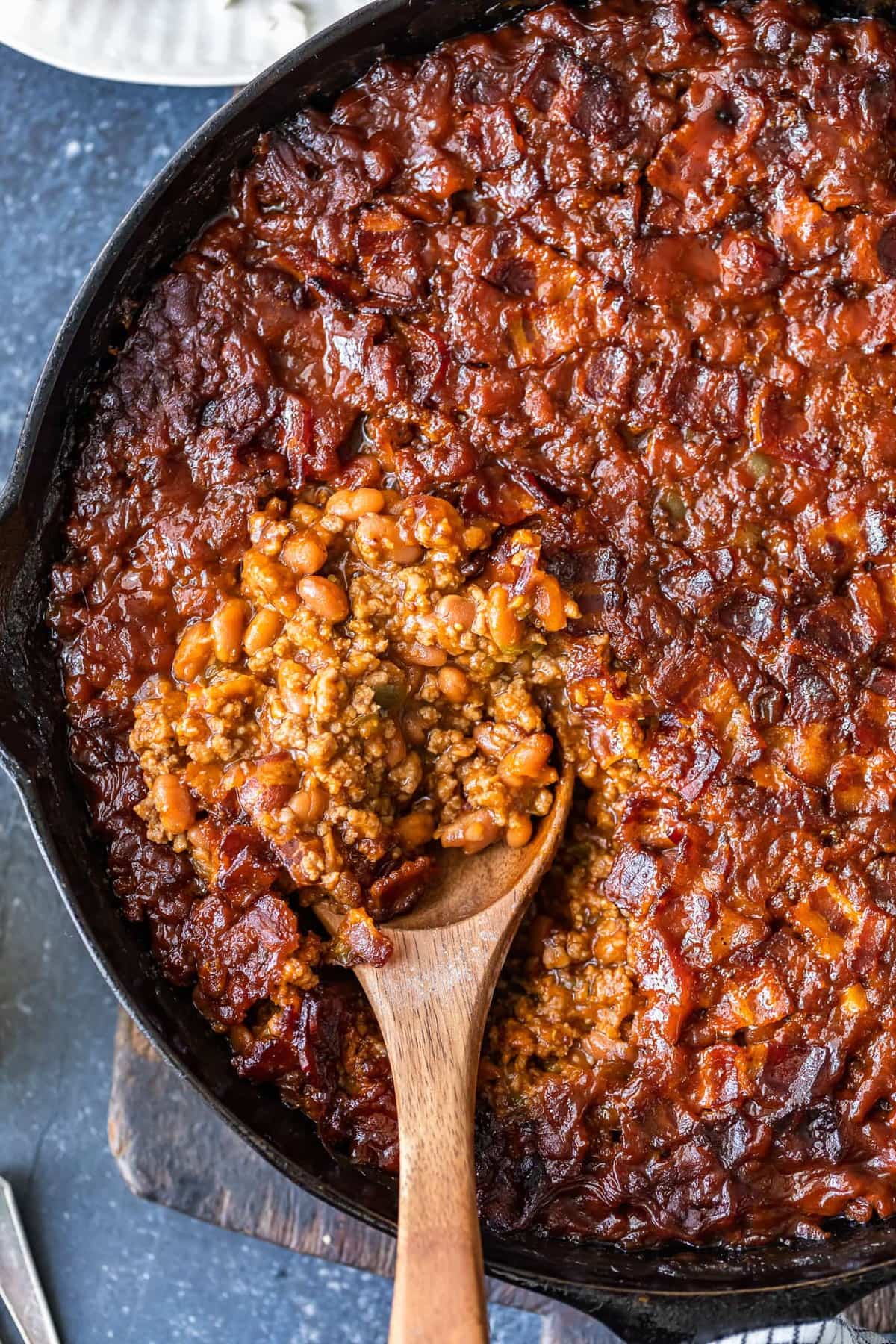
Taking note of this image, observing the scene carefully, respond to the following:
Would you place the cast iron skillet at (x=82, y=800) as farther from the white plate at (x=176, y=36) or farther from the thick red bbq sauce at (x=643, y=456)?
the white plate at (x=176, y=36)

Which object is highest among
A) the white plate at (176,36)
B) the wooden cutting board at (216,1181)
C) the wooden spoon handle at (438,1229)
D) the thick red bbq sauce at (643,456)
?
the white plate at (176,36)

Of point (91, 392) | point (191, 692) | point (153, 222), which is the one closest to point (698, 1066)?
point (191, 692)

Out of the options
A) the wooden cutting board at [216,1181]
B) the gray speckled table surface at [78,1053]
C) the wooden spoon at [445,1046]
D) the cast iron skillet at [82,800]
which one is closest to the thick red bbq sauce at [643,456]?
the cast iron skillet at [82,800]

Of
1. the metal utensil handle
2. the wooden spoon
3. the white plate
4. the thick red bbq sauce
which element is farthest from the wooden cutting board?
the white plate

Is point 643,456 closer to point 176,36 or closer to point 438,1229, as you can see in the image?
point 438,1229

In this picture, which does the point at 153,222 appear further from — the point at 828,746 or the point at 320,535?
the point at 828,746

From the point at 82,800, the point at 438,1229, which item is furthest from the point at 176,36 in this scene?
the point at 438,1229
